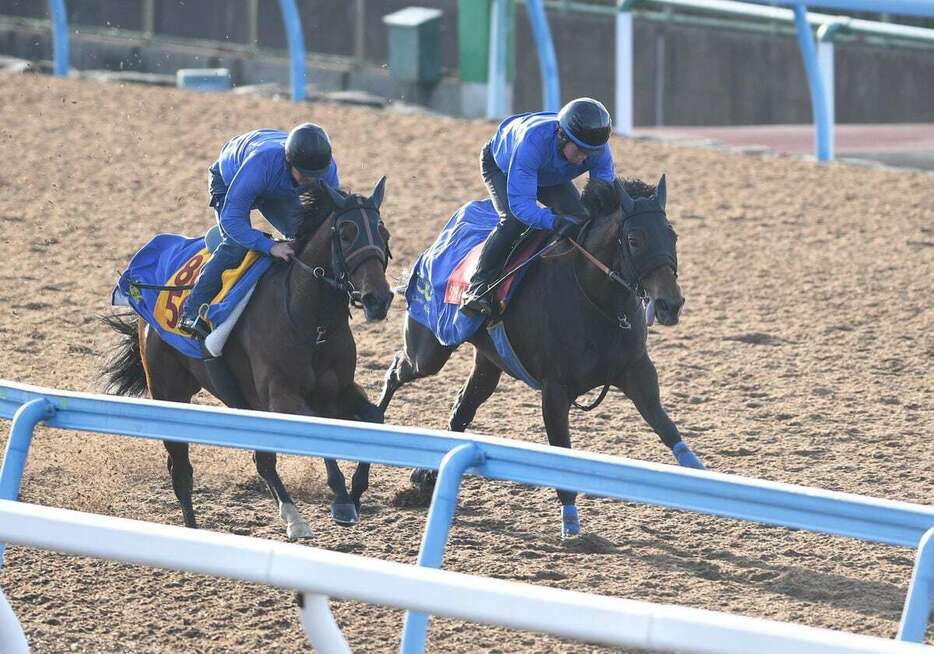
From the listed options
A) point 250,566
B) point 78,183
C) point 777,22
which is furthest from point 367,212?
point 777,22

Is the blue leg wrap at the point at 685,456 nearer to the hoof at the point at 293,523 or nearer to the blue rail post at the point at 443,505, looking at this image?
the hoof at the point at 293,523

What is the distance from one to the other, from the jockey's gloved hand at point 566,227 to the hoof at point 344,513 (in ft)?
4.36

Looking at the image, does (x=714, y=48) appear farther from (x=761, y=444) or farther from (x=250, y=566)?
(x=250, y=566)

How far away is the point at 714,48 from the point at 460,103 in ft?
12.0

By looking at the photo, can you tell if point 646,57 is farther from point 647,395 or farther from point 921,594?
point 921,594

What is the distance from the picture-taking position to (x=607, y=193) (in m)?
6.00

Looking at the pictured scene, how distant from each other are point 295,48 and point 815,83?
179 inches

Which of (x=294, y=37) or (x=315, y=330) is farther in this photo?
(x=294, y=37)

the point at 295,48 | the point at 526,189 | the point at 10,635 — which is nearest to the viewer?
the point at 10,635

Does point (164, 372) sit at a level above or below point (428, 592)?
below

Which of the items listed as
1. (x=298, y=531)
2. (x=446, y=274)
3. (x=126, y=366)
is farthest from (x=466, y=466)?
(x=126, y=366)

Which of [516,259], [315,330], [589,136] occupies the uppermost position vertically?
[589,136]

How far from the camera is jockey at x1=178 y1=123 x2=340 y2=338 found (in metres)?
5.82

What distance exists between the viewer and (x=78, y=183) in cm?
1194
